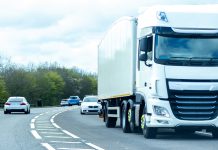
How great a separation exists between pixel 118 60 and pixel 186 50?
5.19m

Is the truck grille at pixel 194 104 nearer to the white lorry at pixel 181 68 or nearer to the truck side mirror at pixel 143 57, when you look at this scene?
the white lorry at pixel 181 68

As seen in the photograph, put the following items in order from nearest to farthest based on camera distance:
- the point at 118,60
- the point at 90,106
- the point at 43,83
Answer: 1. the point at 118,60
2. the point at 90,106
3. the point at 43,83

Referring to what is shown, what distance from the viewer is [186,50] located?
58.4ft

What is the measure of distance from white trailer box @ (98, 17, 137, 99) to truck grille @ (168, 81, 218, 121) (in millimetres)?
2373

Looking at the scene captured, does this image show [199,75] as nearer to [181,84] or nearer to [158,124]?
[181,84]

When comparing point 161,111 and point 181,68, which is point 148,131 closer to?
point 161,111

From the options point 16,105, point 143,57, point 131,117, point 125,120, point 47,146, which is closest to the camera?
point 47,146

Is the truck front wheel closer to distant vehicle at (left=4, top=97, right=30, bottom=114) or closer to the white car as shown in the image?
the white car

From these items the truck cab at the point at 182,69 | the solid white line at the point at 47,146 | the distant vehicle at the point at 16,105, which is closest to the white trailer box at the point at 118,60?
the truck cab at the point at 182,69

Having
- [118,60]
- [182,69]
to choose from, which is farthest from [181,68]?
[118,60]

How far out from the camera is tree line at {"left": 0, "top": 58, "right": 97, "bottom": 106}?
11425cm

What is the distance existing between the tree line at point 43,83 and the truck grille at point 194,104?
88.1 m

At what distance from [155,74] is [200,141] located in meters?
2.28

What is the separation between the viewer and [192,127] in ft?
58.3
